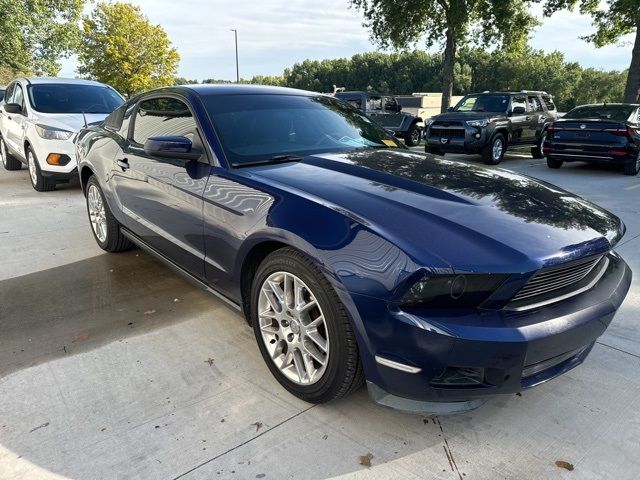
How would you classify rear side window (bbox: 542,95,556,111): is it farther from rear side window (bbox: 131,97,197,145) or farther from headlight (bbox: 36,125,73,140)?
rear side window (bbox: 131,97,197,145)

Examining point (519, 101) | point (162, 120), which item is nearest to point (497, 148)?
point (519, 101)

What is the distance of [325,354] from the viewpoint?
2330mm

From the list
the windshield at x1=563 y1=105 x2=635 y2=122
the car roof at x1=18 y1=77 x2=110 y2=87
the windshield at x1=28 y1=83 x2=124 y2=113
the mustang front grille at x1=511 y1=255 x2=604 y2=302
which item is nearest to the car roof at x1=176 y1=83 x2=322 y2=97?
the mustang front grille at x1=511 y1=255 x2=604 y2=302

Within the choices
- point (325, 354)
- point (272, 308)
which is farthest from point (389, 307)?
point (272, 308)

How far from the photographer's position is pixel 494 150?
11453mm

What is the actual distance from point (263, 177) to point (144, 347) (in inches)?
52.2

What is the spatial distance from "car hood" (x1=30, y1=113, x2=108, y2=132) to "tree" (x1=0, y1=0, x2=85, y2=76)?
2733 cm

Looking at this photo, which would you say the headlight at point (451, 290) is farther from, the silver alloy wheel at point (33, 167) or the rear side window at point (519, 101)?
the rear side window at point (519, 101)

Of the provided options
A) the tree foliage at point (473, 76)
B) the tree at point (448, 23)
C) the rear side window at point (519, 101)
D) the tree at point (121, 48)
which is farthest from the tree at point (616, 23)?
the tree foliage at point (473, 76)

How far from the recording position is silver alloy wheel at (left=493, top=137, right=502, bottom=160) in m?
11.4

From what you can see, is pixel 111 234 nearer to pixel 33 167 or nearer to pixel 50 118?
pixel 50 118

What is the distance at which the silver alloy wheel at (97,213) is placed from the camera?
4.62 metres

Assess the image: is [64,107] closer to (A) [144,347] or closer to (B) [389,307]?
(A) [144,347]

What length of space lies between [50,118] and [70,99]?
84 cm
